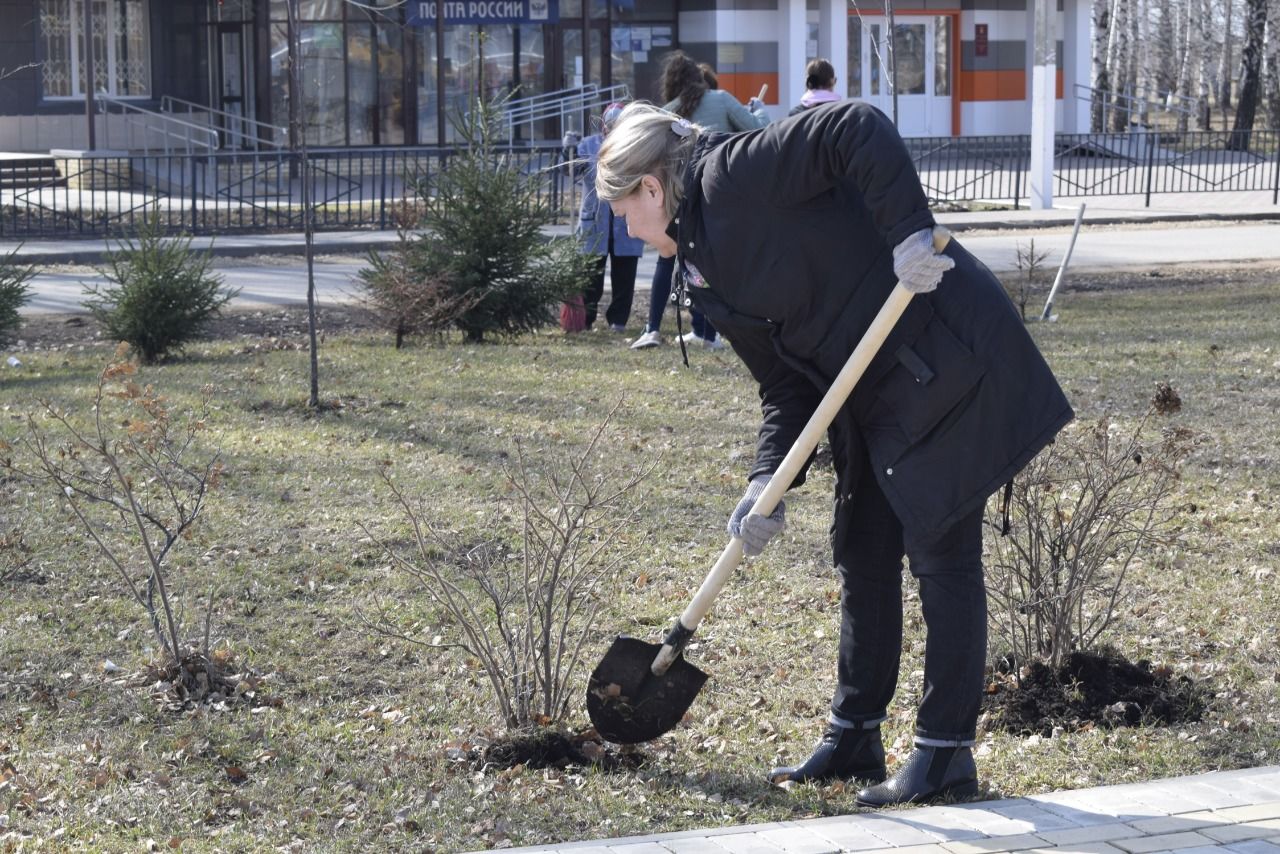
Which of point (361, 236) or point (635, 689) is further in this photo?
point (361, 236)

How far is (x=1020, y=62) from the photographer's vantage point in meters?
36.8

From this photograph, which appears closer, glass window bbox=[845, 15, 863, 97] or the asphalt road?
the asphalt road

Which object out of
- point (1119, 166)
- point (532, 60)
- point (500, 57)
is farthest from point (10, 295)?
point (532, 60)

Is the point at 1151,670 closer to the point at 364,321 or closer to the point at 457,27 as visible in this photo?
the point at 364,321

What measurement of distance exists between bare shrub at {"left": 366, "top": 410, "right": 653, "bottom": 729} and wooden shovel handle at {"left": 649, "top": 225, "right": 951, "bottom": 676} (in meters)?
0.36

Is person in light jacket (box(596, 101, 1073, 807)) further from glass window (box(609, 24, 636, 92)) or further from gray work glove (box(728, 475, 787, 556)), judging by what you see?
glass window (box(609, 24, 636, 92))

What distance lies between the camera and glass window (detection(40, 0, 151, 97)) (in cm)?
3073

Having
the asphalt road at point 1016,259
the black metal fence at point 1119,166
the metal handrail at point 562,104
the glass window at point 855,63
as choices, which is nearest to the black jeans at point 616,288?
the asphalt road at point 1016,259

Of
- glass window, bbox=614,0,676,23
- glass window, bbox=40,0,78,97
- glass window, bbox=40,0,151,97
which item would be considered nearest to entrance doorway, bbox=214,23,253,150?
glass window, bbox=40,0,151,97

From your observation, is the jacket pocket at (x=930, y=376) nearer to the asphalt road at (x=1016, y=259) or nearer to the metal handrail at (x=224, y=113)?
the asphalt road at (x=1016, y=259)

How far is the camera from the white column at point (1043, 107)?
74.8 ft

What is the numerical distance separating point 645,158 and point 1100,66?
135 feet

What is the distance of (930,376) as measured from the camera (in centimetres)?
330

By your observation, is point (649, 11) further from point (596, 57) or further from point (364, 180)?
point (364, 180)
